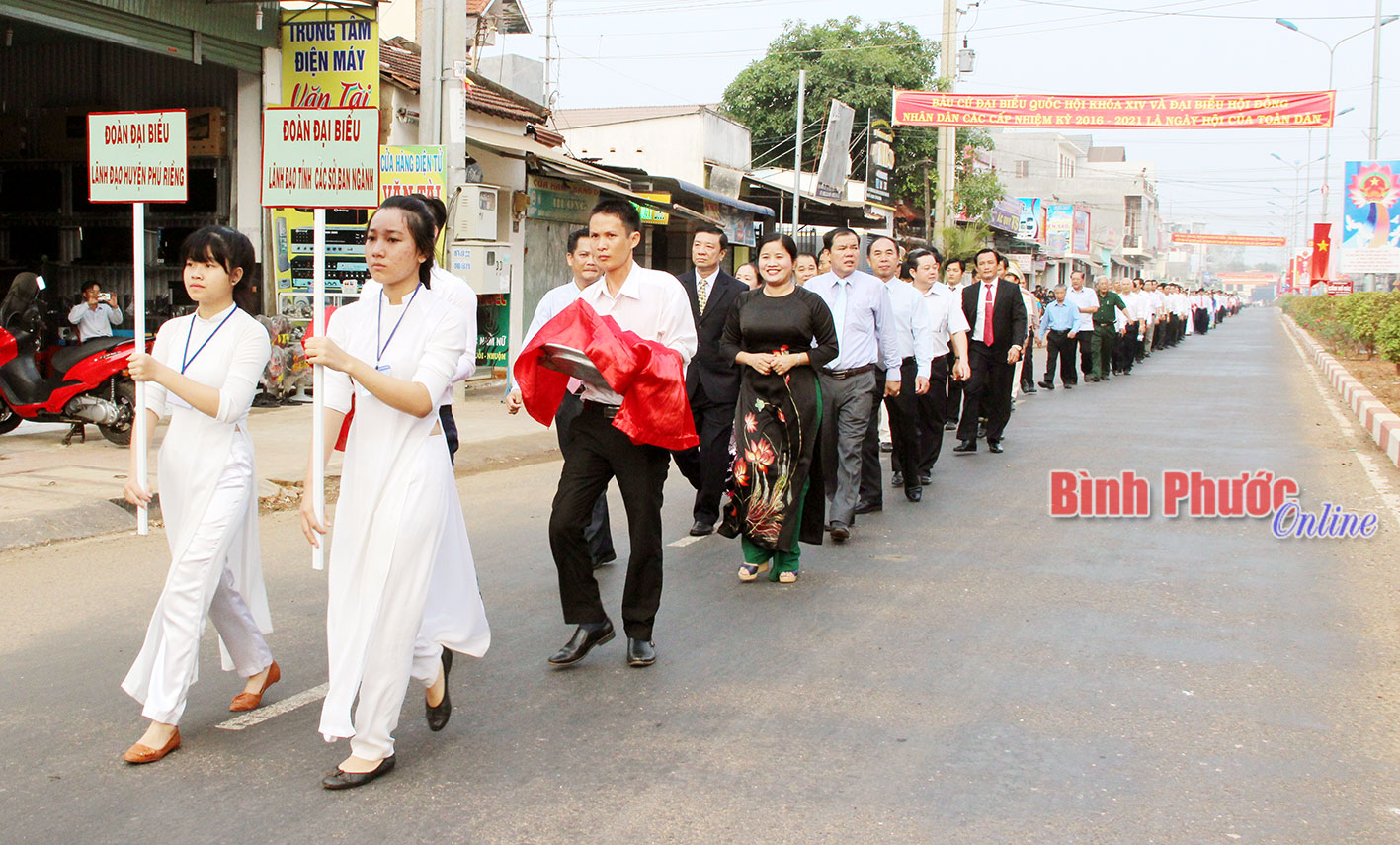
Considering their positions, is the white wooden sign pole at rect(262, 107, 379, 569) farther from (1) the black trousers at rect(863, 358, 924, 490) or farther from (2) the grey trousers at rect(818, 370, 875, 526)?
(1) the black trousers at rect(863, 358, 924, 490)

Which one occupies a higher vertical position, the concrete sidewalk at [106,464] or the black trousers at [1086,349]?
the black trousers at [1086,349]

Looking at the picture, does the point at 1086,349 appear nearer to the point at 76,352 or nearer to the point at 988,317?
the point at 988,317

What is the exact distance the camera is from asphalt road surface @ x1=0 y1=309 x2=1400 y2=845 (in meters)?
3.66

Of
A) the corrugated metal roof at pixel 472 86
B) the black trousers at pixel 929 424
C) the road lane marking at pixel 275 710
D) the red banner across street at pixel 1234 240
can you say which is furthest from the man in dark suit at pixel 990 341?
the red banner across street at pixel 1234 240

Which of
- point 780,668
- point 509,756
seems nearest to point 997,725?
point 780,668

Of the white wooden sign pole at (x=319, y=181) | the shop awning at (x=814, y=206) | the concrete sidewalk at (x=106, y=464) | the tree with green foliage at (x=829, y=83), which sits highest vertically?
the tree with green foliage at (x=829, y=83)

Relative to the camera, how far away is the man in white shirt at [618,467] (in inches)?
196

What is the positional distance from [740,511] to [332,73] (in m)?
8.69

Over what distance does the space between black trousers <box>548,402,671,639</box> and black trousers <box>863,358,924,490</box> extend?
4418 mm

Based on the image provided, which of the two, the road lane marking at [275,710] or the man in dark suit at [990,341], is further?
the man in dark suit at [990,341]

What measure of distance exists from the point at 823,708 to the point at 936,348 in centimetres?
618

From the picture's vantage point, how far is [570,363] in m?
4.78

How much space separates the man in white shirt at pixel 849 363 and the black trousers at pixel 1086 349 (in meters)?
14.0

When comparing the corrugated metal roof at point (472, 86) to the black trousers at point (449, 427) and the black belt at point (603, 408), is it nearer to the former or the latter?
the black trousers at point (449, 427)
